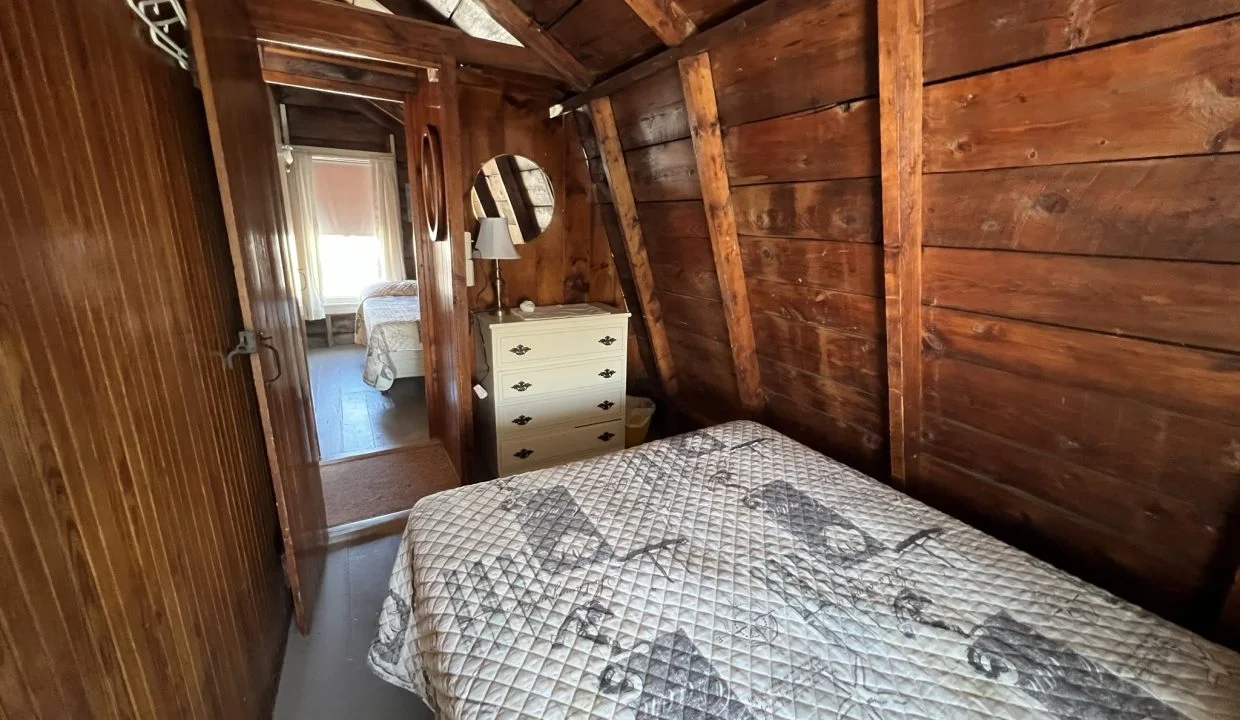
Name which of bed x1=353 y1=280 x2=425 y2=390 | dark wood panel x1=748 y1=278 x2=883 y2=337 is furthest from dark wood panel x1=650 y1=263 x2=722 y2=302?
bed x1=353 y1=280 x2=425 y2=390

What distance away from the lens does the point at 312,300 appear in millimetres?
5684

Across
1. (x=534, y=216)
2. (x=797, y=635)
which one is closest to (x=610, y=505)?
(x=797, y=635)

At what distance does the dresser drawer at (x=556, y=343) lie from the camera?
252 cm

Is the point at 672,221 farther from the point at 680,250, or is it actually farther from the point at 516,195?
the point at 516,195

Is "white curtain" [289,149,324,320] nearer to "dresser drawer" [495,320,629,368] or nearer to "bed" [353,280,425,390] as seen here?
"bed" [353,280,425,390]

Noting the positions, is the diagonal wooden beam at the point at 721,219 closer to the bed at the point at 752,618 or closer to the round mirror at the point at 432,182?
the bed at the point at 752,618

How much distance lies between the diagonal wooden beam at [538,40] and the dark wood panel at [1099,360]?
170 centimetres

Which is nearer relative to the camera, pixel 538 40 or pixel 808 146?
pixel 808 146

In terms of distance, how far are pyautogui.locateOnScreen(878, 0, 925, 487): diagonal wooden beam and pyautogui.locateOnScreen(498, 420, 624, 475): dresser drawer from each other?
5.00ft

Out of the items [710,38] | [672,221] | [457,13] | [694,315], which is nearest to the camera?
[710,38]

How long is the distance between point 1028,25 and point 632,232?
166 centimetres

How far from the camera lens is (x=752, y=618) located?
108cm

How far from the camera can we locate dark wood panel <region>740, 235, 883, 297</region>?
1554mm

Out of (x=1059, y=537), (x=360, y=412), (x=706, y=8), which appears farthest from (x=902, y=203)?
(x=360, y=412)
